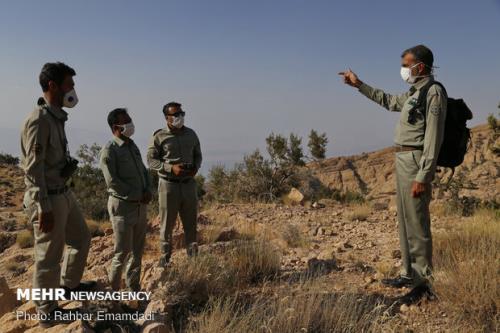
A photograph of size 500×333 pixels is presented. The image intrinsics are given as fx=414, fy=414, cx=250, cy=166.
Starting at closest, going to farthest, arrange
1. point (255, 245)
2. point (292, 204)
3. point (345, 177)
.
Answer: point (255, 245)
point (292, 204)
point (345, 177)

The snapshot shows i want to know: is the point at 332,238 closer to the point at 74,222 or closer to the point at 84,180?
the point at 74,222

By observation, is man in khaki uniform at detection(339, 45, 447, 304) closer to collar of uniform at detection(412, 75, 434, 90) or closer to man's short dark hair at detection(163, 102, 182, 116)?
collar of uniform at detection(412, 75, 434, 90)

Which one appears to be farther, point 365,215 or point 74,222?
point 365,215

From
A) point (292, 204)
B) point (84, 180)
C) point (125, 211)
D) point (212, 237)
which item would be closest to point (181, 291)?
point (125, 211)

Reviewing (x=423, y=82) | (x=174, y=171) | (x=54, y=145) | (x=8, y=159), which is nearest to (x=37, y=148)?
(x=54, y=145)

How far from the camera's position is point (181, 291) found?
3.97 m

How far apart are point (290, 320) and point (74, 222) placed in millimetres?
2126

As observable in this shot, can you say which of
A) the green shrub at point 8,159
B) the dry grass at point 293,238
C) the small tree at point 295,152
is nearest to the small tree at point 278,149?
the small tree at point 295,152

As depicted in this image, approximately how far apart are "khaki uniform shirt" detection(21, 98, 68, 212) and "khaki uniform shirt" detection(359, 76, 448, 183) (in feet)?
10.6

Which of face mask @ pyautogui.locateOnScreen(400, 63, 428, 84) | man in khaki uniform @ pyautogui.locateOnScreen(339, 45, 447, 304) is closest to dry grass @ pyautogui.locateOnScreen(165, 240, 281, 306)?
man in khaki uniform @ pyautogui.locateOnScreen(339, 45, 447, 304)

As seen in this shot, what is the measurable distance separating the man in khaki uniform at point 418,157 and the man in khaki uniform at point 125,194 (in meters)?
2.78

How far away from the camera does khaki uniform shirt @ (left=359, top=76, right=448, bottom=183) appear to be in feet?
12.5

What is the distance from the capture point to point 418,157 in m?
4.03

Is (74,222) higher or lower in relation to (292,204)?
higher
